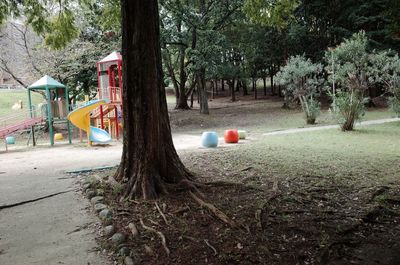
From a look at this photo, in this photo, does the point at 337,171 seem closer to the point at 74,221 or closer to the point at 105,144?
the point at 74,221

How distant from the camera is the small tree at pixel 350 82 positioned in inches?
490

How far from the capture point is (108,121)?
1719 cm

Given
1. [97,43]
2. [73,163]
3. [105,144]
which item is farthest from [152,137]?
[97,43]

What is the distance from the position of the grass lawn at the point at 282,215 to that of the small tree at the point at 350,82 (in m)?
4.97

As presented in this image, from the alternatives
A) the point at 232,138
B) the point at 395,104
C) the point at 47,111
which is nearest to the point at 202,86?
the point at 47,111

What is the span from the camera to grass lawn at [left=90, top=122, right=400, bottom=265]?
3.70 m

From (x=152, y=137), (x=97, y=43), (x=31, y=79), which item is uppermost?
(x=97, y=43)

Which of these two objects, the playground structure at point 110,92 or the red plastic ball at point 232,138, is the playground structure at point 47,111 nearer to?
the playground structure at point 110,92

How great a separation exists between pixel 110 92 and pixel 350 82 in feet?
32.4

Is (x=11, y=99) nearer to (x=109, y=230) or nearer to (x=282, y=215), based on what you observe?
(x=109, y=230)

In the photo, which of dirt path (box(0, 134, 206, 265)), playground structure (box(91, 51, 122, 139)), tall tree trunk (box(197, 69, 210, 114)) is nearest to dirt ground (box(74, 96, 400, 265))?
dirt path (box(0, 134, 206, 265))

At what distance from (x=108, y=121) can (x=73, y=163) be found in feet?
26.3

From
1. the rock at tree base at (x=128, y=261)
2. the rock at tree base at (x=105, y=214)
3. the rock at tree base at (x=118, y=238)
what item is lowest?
the rock at tree base at (x=128, y=261)

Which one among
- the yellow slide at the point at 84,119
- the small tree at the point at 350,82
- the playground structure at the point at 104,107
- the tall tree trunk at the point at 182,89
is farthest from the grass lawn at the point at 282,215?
the tall tree trunk at the point at 182,89
